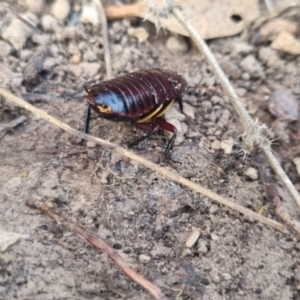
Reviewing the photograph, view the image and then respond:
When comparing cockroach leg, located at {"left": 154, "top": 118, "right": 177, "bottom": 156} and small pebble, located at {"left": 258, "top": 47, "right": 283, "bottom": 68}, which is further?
small pebble, located at {"left": 258, "top": 47, "right": 283, "bottom": 68}

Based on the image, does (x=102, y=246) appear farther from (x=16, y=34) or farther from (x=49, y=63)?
(x=16, y=34)

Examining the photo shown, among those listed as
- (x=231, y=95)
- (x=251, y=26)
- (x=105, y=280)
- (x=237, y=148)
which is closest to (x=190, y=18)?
(x=251, y=26)

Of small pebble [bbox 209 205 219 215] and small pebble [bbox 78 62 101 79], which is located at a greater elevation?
small pebble [bbox 78 62 101 79]

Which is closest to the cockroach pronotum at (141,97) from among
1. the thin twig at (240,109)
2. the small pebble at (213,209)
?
the thin twig at (240,109)

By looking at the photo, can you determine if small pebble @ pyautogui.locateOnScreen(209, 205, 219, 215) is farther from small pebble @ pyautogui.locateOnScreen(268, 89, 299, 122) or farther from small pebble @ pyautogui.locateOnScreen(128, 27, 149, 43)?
small pebble @ pyautogui.locateOnScreen(128, 27, 149, 43)

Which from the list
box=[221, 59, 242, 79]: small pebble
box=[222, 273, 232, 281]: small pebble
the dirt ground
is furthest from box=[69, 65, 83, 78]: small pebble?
box=[222, 273, 232, 281]: small pebble

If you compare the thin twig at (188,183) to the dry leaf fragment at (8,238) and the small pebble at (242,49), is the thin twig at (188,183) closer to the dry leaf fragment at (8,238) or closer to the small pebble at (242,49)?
the dry leaf fragment at (8,238)
